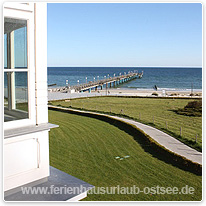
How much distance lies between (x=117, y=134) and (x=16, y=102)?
26.3 feet

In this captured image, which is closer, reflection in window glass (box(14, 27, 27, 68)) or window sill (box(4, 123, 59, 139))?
window sill (box(4, 123, 59, 139))

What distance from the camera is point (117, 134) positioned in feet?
40.2

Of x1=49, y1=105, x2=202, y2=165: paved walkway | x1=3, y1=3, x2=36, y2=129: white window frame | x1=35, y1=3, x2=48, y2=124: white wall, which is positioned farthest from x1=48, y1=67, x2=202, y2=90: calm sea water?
x1=3, y1=3, x2=36, y2=129: white window frame

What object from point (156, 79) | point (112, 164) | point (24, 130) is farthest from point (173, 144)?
point (156, 79)

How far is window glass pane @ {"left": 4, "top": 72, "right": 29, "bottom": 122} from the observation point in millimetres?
4609

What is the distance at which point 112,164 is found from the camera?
838cm

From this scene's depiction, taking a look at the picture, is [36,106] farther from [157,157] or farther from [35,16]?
[157,157]

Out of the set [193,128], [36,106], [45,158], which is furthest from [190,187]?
[193,128]

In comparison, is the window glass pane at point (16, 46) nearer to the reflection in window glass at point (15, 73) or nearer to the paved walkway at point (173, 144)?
the reflection in window glass at point (15, 73)

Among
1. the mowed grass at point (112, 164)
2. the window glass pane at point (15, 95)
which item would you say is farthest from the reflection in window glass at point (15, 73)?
the mowed grass at point (112, 164)

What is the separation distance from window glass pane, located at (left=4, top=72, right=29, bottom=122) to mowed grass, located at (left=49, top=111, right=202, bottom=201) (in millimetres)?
2755

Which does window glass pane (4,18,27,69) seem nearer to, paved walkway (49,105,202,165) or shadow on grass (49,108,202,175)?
shadow on grass (49,108,202,175)

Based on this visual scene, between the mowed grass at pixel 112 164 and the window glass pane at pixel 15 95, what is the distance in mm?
2755

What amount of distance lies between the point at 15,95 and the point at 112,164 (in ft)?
15.3
